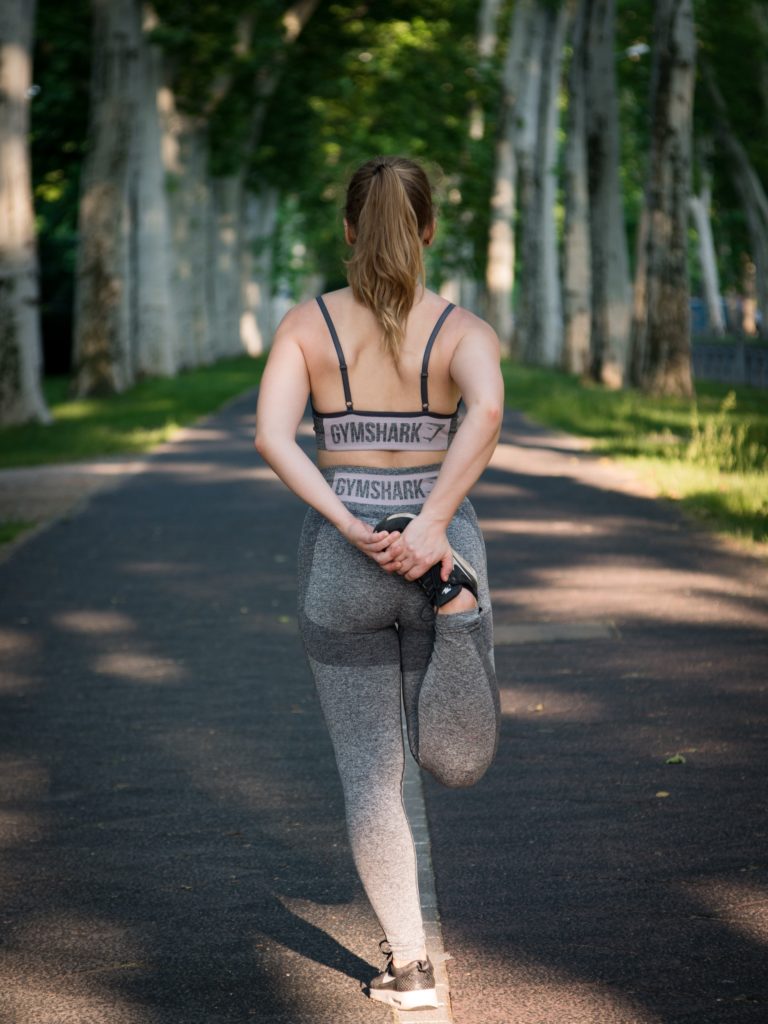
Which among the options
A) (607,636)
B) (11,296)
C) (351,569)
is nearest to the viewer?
(351,569)

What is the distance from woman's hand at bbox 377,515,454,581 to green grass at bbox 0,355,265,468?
620 inches

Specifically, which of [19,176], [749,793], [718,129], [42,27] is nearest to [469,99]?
[718,129]

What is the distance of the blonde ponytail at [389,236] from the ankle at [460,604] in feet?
1.82

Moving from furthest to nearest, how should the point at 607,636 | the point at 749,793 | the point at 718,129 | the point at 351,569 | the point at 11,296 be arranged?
the point at 718,129, the point at 11,296, the point at 607,636, the point at 749,793, the point at 351,569

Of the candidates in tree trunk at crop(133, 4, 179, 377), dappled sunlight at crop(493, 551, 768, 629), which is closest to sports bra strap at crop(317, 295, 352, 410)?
dappled sunlight at crop(493, 551, 768, 629)

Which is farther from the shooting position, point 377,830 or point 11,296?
point 11,296

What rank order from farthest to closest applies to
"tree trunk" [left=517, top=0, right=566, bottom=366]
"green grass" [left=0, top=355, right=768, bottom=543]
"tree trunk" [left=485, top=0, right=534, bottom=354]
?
1. "tree trunk" [left=485, top=0, right=534, bottom=354]
2. "tree trunk" [left=517, top=0, right=566, bottom=366]
3. "green grass" [left=0, top=355, right=768, bottom=543]

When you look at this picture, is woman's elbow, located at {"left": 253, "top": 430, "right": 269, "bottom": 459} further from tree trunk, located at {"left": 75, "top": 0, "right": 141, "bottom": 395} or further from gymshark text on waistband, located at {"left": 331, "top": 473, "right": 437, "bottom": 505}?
tree trunk, located at {"left": 75, "top": 0, "right": 141, "bottom": 395}

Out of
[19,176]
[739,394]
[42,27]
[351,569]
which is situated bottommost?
[739,394]

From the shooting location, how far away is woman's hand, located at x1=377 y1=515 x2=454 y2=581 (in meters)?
3.83

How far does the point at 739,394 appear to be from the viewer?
30.1 m

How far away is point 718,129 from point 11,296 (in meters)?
27.8

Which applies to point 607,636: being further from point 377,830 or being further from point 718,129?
point 718,129

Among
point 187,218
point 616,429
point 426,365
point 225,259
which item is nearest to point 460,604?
point 426,365
